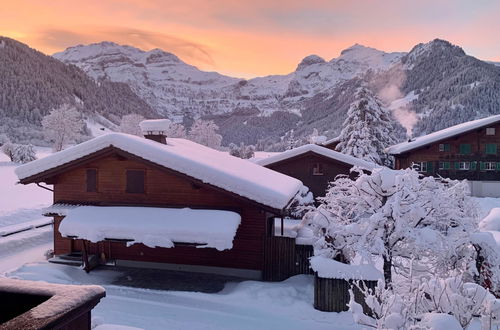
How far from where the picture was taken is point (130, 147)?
16781mm

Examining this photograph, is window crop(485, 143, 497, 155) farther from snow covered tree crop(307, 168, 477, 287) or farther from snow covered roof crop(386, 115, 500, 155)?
snow covered tree crop(307, 168, 477, 287)

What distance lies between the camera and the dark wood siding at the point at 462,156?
4022 centimetres

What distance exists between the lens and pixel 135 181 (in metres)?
17.9

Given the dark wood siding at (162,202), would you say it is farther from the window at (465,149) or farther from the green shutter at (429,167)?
the window at (465,149)

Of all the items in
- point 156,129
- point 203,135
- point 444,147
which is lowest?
point 156,129

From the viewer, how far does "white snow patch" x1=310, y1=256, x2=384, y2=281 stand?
498 inches

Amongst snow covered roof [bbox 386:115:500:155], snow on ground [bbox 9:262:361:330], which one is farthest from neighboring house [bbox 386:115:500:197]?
snow on ground [bbox 9:262:361:330]

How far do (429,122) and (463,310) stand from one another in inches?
5414

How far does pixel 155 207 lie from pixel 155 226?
2316mm

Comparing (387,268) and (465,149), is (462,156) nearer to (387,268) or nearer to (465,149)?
(465,149)

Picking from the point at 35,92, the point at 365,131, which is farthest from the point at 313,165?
the point at 35,92

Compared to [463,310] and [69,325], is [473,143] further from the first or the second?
[69,325]

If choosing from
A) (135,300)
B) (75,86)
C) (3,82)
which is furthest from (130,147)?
(75,86)

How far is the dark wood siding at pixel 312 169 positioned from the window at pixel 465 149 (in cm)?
1756
